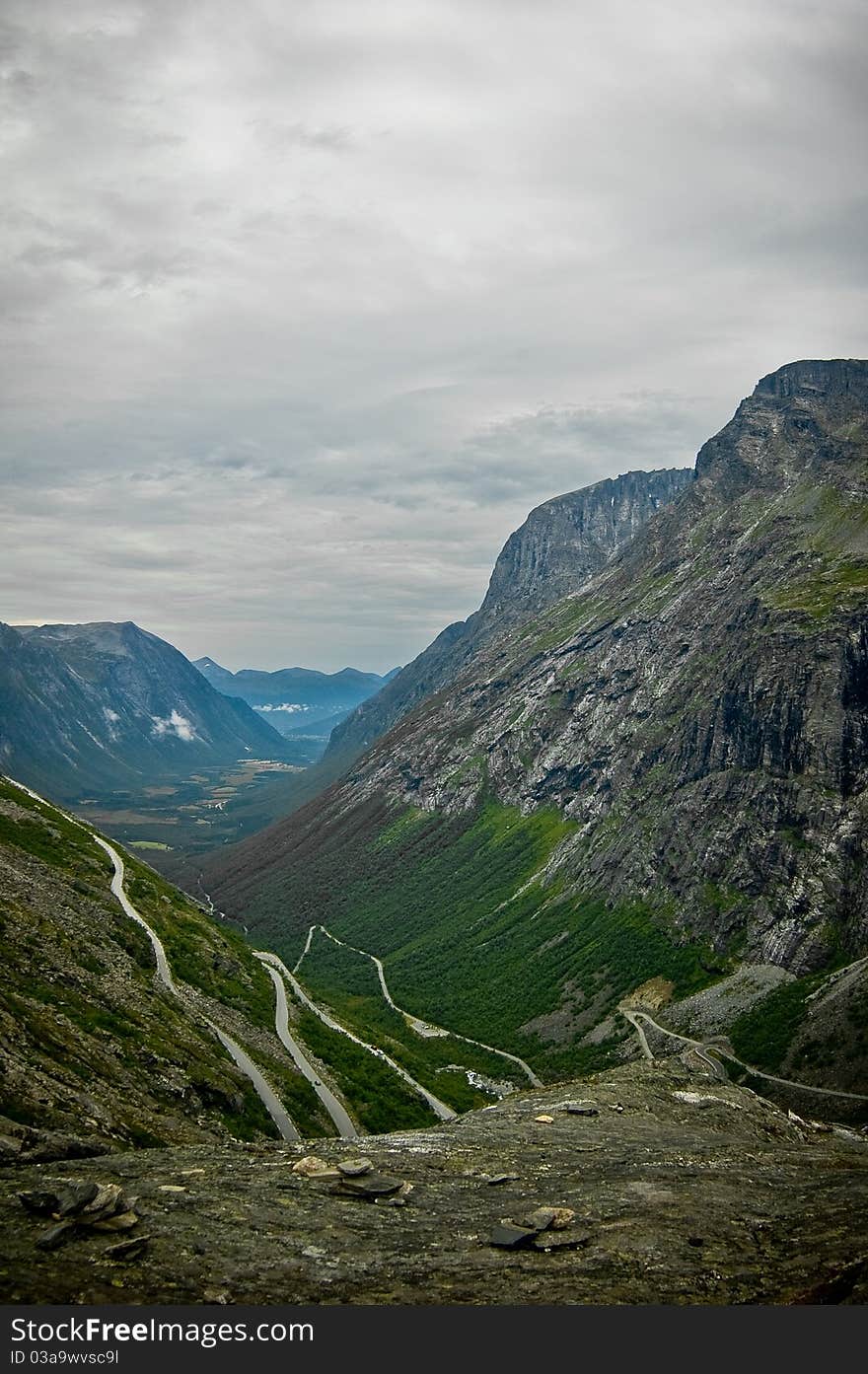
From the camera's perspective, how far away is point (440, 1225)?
92.6 ft

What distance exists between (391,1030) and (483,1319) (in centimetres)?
14677

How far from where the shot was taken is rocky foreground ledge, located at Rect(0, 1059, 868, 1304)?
2206 cm

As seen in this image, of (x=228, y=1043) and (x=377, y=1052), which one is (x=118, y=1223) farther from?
(x=377, y=1052)

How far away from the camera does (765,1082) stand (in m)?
108

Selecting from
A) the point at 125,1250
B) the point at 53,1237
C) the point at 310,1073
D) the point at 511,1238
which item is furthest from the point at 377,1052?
the point at 53,1237

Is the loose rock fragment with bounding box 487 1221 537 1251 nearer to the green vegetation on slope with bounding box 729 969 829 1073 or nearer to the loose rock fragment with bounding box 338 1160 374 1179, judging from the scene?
the loose rock fragment with bounding box 338 1160 374 1179

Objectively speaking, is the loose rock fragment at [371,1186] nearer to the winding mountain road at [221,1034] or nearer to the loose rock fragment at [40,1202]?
the loose rock fragment at [40,1202]

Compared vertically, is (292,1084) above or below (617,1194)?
below

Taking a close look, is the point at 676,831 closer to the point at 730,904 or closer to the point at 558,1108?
the point at 730,904

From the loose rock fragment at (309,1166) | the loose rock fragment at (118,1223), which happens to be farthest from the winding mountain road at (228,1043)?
the loose rock fragment at (118,1223)

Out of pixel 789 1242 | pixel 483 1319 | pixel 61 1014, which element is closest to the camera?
pixel 483 1319

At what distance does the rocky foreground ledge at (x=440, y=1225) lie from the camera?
2206cm

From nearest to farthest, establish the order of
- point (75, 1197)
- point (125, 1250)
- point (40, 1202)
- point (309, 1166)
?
point (125, 1250)
point (40, 1202)
point (75, 1197)
point (309, 1166)

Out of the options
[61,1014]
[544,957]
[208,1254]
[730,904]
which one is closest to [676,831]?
[730,904]
